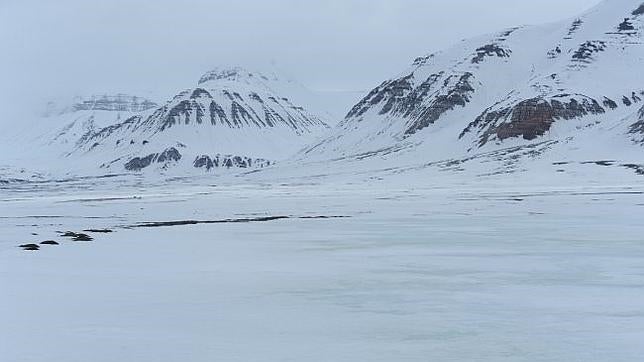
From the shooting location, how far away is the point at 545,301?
16234 millimetres

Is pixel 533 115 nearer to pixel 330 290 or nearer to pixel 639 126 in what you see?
pixel 639 126

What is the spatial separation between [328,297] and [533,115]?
550ft

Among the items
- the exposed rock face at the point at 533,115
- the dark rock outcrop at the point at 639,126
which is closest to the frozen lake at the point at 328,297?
the dark rock outcrop at the point at 639,126

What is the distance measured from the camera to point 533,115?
17662 cm

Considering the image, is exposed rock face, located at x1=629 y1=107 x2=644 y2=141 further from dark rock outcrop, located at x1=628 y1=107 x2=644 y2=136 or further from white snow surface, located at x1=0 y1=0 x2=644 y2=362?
white snow surface, located at x1=0 y1=0 x2=644 y2=362

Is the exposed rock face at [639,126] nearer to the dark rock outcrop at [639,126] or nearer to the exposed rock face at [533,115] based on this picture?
the dark rock outcrop at [639,126]

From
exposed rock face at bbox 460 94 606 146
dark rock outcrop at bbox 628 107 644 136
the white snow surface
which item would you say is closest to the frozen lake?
the white snow surface

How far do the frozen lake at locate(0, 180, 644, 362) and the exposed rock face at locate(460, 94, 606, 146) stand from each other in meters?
145

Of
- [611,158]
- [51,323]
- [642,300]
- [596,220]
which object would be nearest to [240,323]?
[51,323]

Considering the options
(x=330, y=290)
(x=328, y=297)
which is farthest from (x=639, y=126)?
(x=328, y=297)

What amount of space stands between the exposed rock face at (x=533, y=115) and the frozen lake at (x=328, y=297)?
145171 millimetres

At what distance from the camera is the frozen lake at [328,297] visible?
40.1ft

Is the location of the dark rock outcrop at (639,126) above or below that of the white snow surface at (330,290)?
above

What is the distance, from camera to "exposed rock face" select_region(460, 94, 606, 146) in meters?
174
